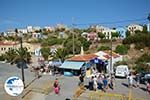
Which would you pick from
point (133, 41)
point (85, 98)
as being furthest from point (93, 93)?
point (133, 41)

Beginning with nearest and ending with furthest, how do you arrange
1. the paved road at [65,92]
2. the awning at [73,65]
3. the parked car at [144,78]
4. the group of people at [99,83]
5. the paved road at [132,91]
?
the paved road at [132,91]
the paved road at [65,92]
the group of people at [99,83]
the parked car at [144,78]
the awning at [73,65]

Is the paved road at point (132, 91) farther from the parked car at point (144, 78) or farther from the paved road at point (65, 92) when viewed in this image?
the paved road at point (65, 92)

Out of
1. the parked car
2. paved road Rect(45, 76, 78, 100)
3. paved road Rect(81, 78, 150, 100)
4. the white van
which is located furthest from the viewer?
the white van

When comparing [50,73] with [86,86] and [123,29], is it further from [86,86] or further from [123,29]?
[123,29]

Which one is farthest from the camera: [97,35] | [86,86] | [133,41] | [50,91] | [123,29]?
[123,29]

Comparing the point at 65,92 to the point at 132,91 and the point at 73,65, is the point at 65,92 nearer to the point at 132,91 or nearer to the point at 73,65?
the point at 132,91

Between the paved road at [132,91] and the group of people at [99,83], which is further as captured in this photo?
the group of people at [99,83]

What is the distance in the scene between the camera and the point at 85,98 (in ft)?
67.4

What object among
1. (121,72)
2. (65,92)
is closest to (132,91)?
(65,92)

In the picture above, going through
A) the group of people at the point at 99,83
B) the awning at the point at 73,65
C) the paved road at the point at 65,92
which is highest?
the awning at the point at 73,65

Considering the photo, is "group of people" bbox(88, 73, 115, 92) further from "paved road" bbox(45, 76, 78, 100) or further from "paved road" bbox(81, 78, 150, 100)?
"paved road" bbox(45, 76, 78, 100)

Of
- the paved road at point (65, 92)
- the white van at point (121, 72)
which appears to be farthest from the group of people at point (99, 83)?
the white van at point (121, 72)

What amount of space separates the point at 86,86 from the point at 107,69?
39.5 feet

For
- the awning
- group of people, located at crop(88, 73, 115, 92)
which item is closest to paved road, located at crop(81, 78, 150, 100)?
group of people, located at crop(88, 73, 115, 92)
